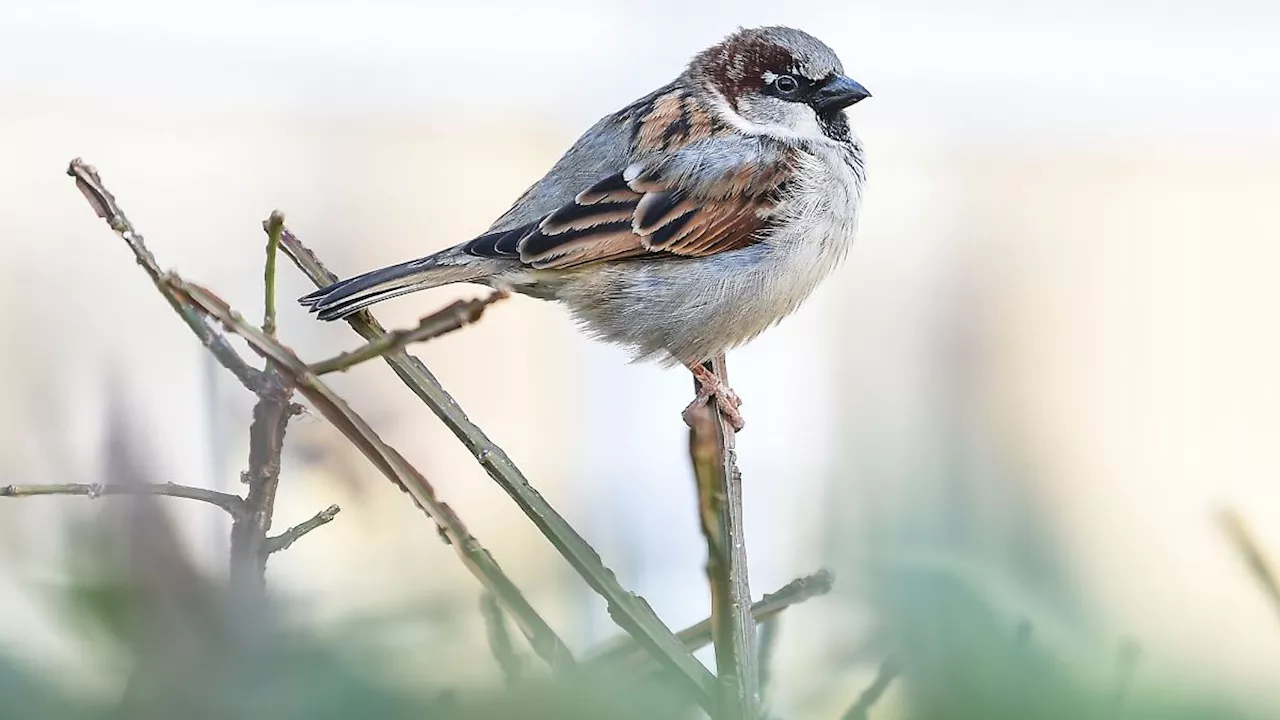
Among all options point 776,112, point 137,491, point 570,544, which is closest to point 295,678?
point 137,491

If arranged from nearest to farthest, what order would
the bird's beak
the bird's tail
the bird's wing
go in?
the bird's tail
the bird's wing
the bird's beak

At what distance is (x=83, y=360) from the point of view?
0.59 meters

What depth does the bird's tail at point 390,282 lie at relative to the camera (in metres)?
1.52

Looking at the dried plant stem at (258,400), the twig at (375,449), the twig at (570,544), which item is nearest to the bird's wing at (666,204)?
the twig at (570,544)

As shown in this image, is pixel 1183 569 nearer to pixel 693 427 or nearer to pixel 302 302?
pixel 693 427

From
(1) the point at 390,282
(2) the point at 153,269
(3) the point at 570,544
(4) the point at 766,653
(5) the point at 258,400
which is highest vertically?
(1) the point at 390,282

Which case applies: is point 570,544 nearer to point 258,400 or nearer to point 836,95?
point 258,400

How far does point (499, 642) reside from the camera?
21.3 inches

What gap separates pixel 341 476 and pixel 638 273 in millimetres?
1609

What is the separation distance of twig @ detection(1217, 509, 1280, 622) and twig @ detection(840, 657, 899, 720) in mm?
247

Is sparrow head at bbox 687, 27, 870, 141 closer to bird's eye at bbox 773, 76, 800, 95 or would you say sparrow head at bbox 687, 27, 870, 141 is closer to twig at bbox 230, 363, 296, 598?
bird's eye at bbox 773, 76, 800, 95

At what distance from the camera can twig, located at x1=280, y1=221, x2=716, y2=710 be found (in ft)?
2.47

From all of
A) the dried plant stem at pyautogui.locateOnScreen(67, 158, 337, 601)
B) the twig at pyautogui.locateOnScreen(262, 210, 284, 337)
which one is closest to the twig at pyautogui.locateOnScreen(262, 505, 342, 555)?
the dried plant stem at pyautogui.locateOnScreen(67, 158, 337, 601)

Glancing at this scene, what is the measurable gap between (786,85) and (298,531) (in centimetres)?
196
